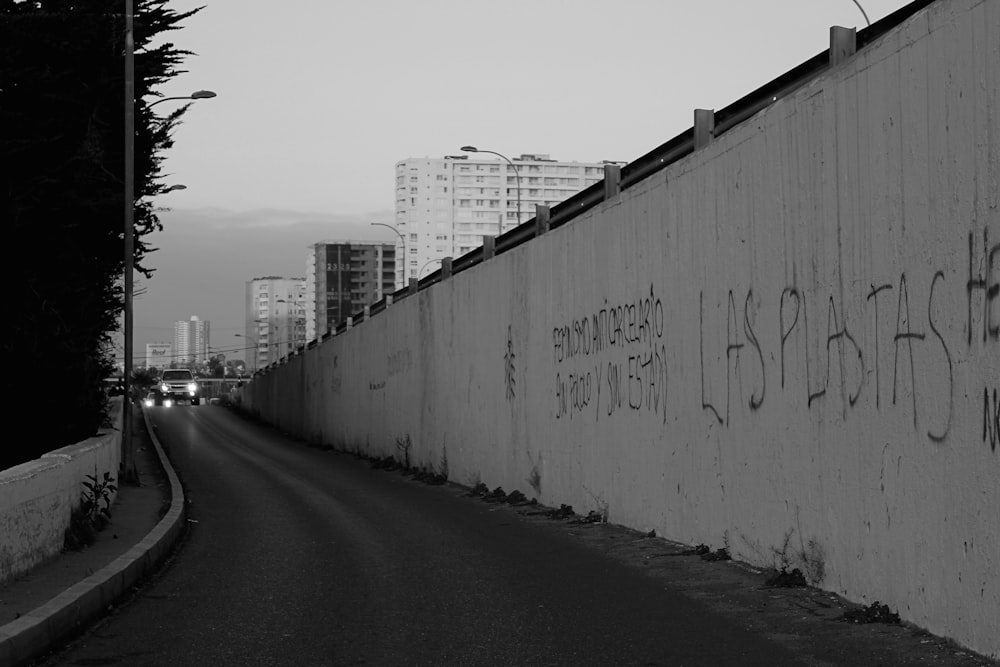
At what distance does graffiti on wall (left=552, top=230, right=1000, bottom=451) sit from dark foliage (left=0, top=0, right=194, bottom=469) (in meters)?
6.70

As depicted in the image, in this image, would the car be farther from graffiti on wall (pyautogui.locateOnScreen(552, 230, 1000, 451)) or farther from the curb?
the curb

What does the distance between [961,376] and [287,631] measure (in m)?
4.51

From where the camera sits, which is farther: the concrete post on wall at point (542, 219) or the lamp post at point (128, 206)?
the lamp post at point (128, 206)

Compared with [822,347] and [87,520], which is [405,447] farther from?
[822,347]

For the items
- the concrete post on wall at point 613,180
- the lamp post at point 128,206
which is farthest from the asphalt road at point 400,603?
the lamp post at point 128,206

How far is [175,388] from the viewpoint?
8444 centimetres

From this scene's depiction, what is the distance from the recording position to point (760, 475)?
10.6 meters

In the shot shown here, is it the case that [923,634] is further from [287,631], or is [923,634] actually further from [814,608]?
[287,631]

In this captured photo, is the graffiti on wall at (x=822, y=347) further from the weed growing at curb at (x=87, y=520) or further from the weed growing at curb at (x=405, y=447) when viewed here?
the weed growing at curb at (x=405, y=447)

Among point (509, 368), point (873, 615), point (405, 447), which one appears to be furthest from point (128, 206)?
point (873, 615)

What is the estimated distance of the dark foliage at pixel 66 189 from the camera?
1570 centimetres

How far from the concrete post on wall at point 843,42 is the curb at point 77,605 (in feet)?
21.3

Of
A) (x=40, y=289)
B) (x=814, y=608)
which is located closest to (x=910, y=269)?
(x=814, y=608)

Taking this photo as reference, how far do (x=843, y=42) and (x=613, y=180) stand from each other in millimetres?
5911
